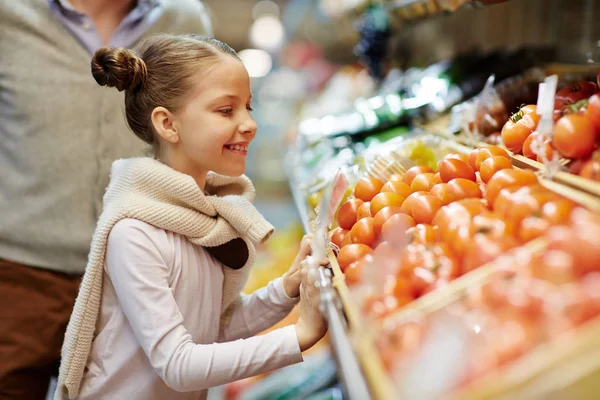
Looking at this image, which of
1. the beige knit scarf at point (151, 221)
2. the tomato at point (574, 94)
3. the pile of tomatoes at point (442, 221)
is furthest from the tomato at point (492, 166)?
the beige knit scarf at point (151, 221)

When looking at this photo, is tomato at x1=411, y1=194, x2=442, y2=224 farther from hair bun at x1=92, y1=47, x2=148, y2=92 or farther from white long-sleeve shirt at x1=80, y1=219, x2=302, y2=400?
hair bun at x1=92, y1=47, x2=148, y2=92

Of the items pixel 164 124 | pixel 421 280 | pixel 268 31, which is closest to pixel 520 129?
pixel 421 280

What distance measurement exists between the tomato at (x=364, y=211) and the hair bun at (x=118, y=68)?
0.70 metres

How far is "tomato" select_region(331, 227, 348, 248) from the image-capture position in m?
1.45

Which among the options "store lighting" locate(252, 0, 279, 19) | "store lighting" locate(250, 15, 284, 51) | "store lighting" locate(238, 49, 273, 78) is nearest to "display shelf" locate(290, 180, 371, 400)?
"store lighting" locate(250, 15, 284, 51)

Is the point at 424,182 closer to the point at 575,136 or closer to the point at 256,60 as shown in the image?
the point at 575,136

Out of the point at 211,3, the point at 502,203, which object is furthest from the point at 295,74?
the point at 502,203

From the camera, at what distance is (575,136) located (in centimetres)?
113

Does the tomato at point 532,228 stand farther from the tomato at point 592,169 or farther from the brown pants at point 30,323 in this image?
the brown pants at point 30,323

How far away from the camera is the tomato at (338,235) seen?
1.45m

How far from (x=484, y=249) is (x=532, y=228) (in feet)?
0.32

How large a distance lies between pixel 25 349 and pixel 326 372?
4.25 feet

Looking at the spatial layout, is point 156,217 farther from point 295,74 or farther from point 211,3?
point 211,3

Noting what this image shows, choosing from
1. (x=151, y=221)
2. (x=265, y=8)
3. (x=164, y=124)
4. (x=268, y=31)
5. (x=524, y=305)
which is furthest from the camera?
(x=265, y=8)
